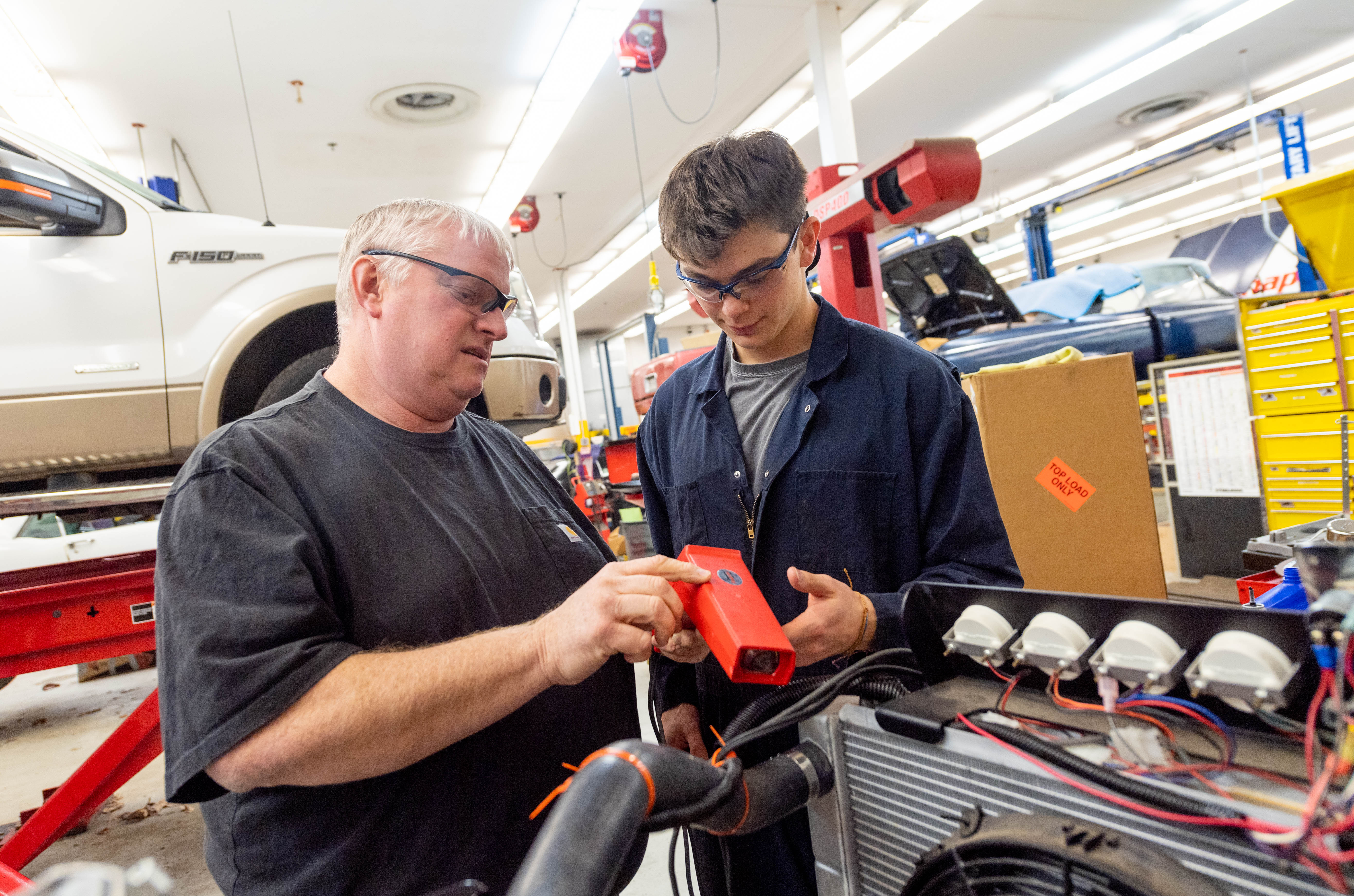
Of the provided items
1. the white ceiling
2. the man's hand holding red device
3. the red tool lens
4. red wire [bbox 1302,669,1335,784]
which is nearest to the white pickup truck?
the man's hand holding red device

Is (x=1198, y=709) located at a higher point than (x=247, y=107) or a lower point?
lower

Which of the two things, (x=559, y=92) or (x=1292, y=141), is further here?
(x=1292, y=141)

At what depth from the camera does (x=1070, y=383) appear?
2348 millimetres

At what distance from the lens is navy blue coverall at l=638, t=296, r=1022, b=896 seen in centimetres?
111

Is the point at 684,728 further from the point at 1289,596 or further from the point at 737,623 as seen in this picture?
Answer: the point at 1289,596

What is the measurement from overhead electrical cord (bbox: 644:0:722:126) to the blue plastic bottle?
5004 millimetres

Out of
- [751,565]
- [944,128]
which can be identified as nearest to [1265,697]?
[751,565]

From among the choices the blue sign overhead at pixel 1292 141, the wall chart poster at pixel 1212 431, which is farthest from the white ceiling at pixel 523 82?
the wall chart poster at pixel 1212 431

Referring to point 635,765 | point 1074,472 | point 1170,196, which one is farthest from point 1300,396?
point 1170,196

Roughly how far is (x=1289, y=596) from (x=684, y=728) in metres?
1.04

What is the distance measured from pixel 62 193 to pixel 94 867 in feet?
9.40

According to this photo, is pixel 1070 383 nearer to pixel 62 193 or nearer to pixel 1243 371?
pixel 1243 371

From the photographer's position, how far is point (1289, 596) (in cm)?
120

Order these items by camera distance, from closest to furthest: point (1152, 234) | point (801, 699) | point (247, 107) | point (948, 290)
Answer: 1. point (801, 699)
2. point (948, 290)
3. point (247, 107)
4. point (1152, 234)
